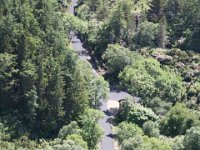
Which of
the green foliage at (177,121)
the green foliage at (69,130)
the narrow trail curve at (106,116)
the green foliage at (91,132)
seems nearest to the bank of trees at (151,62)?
the green foliage at (177,121)

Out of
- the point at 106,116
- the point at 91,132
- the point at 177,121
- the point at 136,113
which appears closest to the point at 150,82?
the point at 136,113

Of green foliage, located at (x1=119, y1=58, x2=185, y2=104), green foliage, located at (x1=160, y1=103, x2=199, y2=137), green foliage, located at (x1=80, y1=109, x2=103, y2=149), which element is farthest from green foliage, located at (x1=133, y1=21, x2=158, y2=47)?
green foliage, located at (x1=80, y1=109, x2=103, y2=149)

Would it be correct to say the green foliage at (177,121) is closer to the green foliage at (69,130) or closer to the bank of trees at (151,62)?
the bank of trees at (151,62)

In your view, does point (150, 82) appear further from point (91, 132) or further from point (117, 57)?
point (91, 132)

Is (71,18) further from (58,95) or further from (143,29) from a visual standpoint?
(58,95)

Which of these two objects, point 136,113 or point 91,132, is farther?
point 136,113

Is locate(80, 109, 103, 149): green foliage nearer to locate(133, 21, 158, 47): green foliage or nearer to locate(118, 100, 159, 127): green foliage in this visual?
locate(118, 100, 159, 127): green foliage

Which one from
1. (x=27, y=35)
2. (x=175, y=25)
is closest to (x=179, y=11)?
(x=175, y=25)
